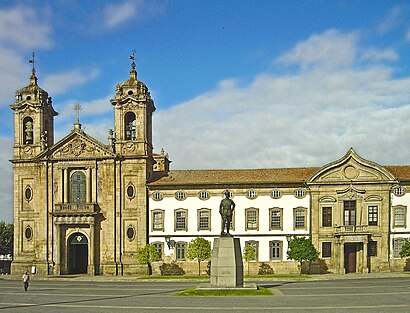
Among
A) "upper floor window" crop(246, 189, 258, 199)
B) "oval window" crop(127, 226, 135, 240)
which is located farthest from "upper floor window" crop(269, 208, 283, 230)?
"oval window" crop(127, 226, 135, 240)

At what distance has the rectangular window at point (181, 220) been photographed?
195ft

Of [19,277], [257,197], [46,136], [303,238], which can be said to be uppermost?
[46,136]

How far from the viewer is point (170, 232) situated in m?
59.6

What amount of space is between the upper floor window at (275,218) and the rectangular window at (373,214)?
28.5 feet

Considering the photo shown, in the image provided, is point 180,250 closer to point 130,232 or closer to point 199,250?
point 199,250

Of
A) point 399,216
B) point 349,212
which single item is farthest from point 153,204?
point 399,216

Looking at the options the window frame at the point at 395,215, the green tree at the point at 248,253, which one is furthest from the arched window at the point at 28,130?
the window frame at the point at 395,215

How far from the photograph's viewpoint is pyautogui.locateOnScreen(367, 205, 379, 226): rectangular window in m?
56.9

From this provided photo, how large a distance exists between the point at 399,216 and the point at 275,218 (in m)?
12.2

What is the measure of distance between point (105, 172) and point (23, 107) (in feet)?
40.2

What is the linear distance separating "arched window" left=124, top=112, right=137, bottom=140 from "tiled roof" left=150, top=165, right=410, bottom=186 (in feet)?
18.2

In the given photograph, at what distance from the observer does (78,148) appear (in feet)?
202

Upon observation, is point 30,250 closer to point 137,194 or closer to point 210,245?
point 137,194

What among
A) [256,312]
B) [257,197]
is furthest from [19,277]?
[256,312]
